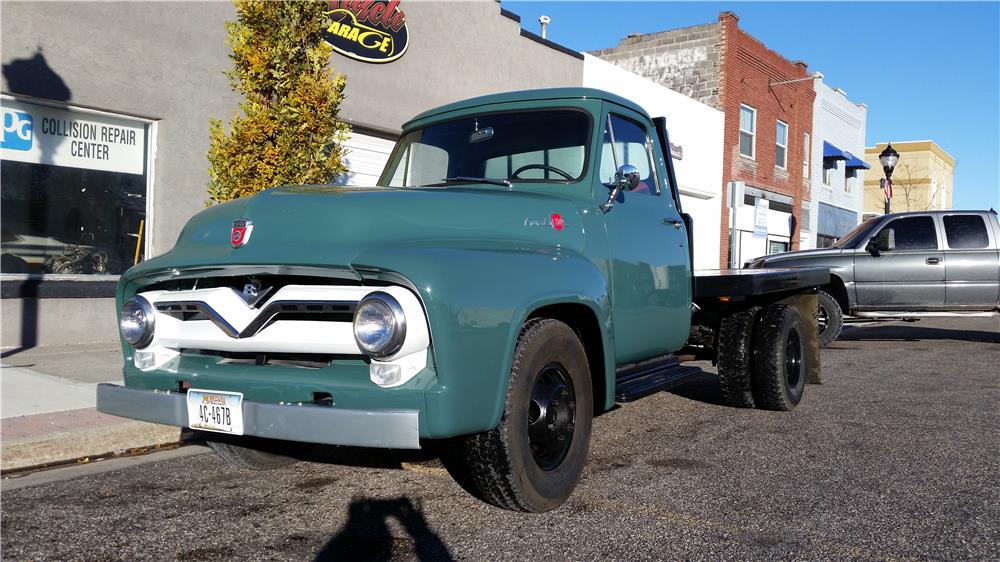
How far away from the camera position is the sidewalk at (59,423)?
5043 mm

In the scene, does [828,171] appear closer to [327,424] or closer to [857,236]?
[857,236]

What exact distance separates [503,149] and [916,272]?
30.0ft

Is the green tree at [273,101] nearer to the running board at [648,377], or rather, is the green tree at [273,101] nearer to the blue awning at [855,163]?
the running board at [648,377]

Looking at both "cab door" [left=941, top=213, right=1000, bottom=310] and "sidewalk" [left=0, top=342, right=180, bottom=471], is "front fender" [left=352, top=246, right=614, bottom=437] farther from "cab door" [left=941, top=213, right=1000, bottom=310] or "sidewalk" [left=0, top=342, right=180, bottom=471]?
"cab door" [left=941, top=213, right=1000, bottom=310]

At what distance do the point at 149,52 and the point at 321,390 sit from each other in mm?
7940

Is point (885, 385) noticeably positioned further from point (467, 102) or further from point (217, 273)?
point (217, 273)

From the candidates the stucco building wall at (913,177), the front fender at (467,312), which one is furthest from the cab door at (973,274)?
the stucco building wall at (913,177)

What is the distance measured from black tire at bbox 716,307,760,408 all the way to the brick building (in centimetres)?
1566

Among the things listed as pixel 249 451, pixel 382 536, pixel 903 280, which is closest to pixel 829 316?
pixel 903 280

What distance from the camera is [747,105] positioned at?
24.4 m

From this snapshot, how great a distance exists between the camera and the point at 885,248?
11844mm

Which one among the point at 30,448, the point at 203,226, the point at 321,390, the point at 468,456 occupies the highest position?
the point at 203,226

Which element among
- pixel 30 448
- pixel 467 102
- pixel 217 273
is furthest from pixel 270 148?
pixel 217 273

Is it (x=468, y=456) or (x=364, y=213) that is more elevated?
(x=364, y=213)
